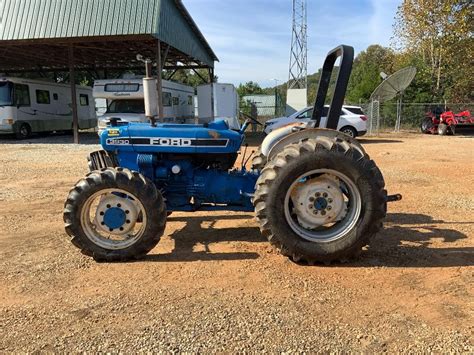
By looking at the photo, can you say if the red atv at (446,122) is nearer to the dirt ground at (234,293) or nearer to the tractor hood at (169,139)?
the dirt ground at (234,293)

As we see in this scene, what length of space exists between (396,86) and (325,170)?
19306 millimetres

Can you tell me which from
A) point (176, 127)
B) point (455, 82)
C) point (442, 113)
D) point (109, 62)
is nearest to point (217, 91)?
point (109, 62)

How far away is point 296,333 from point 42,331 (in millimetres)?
1879

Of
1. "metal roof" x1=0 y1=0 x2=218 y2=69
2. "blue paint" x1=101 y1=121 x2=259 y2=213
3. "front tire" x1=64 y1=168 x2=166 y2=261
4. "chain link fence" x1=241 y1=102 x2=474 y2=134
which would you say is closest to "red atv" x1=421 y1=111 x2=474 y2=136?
"chain link fence" x1=241 y1=102 x2=474 y2=134

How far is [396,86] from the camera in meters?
21.8

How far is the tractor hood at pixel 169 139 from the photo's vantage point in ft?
16.1

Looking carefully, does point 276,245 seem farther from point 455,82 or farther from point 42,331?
point 455,82

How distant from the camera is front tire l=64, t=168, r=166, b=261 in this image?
14.5 feet

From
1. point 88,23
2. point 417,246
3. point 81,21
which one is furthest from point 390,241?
point 81,21

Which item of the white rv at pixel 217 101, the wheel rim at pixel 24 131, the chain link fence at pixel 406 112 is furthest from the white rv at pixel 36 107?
the chain link fence at pixel 406 112

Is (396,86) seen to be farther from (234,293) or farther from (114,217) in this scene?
(234,293)

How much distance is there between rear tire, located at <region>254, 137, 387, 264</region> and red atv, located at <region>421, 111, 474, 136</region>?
20258 millimetres

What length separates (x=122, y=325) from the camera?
3.30 m

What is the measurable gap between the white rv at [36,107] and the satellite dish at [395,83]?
16951mm
